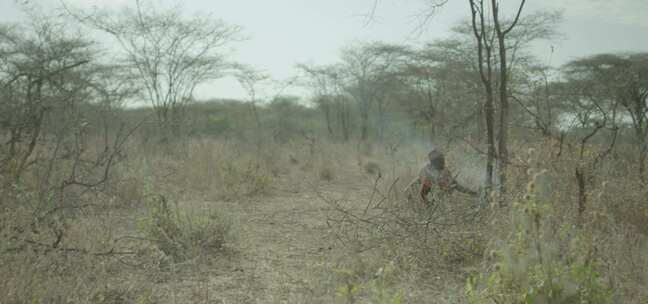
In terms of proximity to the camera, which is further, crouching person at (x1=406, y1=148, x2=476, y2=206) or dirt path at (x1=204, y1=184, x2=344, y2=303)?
crouching person at (x1=406, y1=148, x2=476, y2=206)

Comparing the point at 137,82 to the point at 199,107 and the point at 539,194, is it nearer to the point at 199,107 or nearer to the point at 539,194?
the point at 199,107

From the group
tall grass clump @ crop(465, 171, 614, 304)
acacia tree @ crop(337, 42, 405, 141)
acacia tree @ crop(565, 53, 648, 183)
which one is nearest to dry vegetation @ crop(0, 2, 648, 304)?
tall grass clump @ crop(465, 171, 614, 304)

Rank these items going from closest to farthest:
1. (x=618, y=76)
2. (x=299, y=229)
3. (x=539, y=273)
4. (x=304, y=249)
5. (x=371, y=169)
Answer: (x=539, y=273) → (x=304, y=249) → (x=299, y=229) → (x=371, y=169) → (x=618, y=76)

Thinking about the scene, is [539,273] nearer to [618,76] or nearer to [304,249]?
[304,249]

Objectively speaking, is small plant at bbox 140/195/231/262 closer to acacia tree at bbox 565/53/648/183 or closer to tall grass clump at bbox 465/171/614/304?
tall grass clump at bbox 465/171/614/304

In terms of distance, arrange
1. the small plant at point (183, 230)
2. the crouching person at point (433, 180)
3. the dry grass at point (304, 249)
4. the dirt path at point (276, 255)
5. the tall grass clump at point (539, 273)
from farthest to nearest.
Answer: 1. the crouching person at point (433, 180)
2. the small plant at point (183, 230)
3. the dirt path at point (276, 255)
4. the dry grass at point (304, 249)
5. the tall grass clump at point (539, 273)

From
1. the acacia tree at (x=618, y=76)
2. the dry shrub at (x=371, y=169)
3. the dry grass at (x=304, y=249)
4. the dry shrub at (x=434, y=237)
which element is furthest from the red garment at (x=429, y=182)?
the acacia tree at (x=618, y=76)

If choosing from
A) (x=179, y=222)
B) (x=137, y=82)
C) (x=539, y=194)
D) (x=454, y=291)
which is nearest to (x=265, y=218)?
(x=179, y=222)

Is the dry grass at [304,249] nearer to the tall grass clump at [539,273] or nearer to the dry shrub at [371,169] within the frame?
the tall grass clump at [539,273]

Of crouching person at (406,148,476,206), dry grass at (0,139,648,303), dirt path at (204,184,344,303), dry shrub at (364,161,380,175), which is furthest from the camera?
dry shrub at (364,161,380,175)

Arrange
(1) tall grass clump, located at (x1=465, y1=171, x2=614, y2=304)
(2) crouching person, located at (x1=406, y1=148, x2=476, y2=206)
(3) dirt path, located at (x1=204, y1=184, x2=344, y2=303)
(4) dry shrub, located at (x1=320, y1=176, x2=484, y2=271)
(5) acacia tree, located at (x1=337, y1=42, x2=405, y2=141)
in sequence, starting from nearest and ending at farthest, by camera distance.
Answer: (1) tall grass clump, located at (x1=465, y1=171, x2=614, y2=304), (3) dirt path, located at (x1=204, y1=184, x2=344, y2=303), (4) dry shrub, located at (x1=320, y1=176, x2=484, y2=271), (2) crouching person, located at (x1=406, y1=148, x2=476, y2=206), (5) acacia tree, located at (x1=337, y1=42, x2=405, y2=141)

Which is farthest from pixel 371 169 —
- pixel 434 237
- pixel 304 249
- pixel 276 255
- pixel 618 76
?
pixel 618 76

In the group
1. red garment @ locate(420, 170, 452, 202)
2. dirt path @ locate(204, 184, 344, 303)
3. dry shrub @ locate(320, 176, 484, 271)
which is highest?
red garment @ locate(420, 170, 452, 202)

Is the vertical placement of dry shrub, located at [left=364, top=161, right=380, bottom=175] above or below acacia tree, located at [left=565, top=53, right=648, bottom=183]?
below
